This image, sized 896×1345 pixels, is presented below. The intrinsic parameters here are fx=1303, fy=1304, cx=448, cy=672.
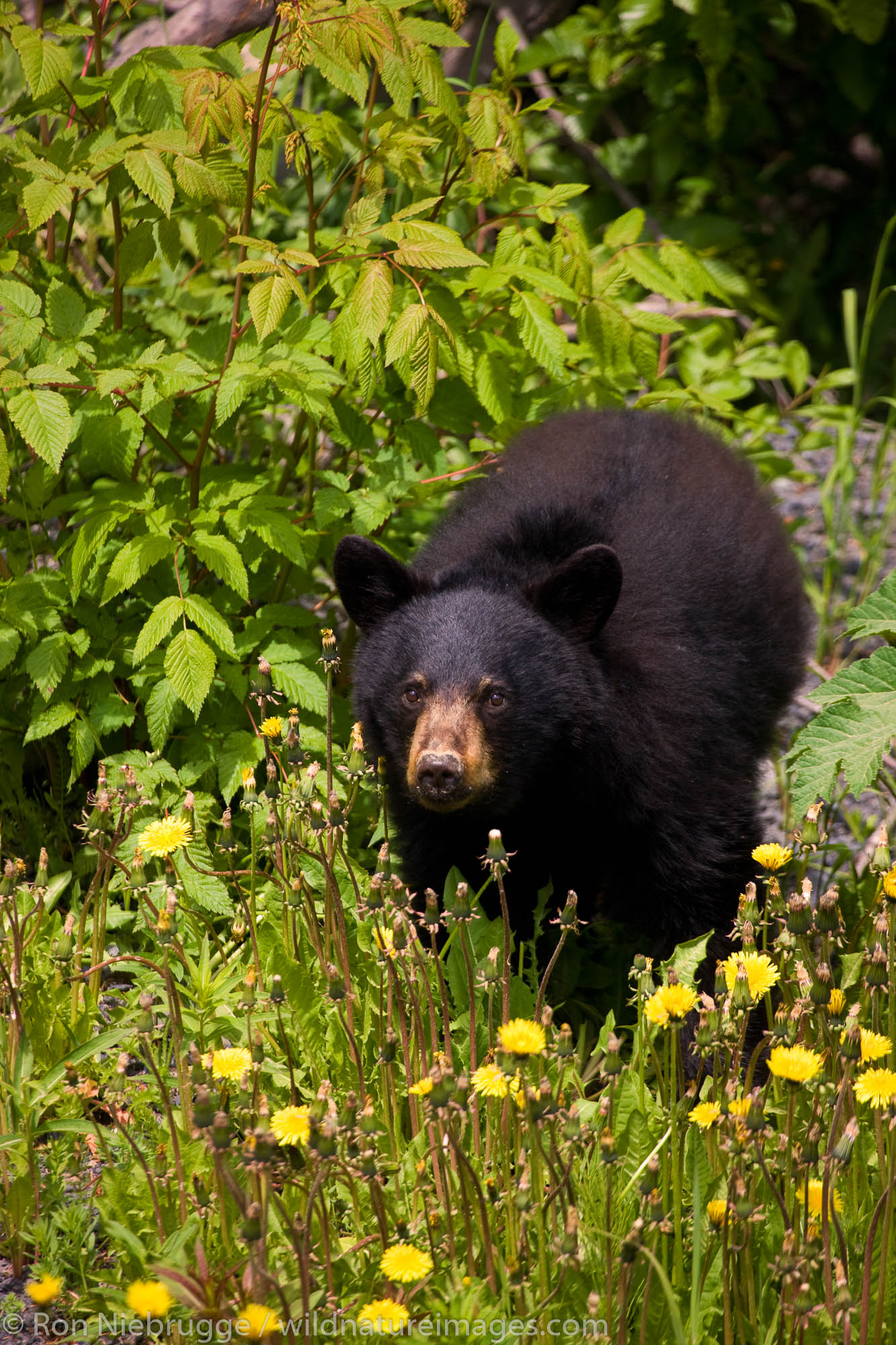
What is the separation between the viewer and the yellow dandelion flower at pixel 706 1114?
2.00 meters

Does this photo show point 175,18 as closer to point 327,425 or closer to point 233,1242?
point 327,425

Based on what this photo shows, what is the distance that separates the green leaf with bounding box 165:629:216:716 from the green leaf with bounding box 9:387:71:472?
1.81 ft

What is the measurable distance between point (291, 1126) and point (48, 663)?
1.92 m

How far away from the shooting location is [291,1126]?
1.94 metres

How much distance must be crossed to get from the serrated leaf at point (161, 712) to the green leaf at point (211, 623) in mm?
216

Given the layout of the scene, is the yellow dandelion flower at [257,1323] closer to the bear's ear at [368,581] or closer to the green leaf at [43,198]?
the bear's ear at [368,581]

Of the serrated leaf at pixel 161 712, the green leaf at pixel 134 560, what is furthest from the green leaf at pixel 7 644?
the serrated leaf at pixel 161 712

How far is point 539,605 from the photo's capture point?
10.2ft

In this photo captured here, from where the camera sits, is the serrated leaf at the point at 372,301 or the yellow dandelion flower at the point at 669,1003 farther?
the serrated leaf at the point at 372,301

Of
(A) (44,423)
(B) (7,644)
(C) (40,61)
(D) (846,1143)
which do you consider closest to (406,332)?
(A) (44,423)

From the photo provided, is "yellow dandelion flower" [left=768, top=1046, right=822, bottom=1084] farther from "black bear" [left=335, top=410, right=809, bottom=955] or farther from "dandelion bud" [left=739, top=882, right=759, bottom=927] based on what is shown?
"black bear" [left=335, top=410, right=809, bottom=955]

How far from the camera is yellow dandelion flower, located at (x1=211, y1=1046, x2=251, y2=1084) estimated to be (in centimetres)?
218

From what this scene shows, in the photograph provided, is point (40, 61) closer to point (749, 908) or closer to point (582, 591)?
point (582, 591)

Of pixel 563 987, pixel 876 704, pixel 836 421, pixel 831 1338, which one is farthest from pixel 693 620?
pixel 836 421
